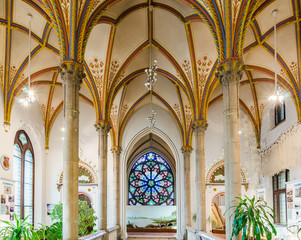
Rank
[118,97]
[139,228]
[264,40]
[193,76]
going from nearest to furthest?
1. [264,40]
2. [193,76]
3. [118,97]
4. [139,228]

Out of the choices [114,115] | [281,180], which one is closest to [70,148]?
[114,115]

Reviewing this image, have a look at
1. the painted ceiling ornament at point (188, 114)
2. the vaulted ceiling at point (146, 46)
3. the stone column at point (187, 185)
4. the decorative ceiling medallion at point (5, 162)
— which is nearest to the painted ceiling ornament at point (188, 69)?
the vaulted ceiling at point (146, 46)

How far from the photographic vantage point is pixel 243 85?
64.3ft

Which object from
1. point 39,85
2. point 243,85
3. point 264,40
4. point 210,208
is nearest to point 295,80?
point 264,40

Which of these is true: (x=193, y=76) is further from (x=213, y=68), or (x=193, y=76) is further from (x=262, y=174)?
(x=262, y=174)

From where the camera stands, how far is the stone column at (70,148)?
9.35m

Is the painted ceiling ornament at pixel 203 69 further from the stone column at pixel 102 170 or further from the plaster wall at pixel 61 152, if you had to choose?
the plaster wall at pixel 61 152

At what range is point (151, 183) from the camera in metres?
29.7

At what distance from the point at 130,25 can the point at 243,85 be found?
7874mm

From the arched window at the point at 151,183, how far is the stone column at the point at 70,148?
20324mm

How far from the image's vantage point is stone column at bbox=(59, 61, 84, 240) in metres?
9.35


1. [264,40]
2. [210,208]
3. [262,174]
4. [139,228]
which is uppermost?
[264,40]

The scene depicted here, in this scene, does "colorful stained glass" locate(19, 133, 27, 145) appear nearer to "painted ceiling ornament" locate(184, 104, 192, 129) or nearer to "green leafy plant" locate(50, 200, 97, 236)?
"green leafy plant" locate(50, 200, 97, 236)

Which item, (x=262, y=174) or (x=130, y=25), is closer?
(x=130, y=25)
